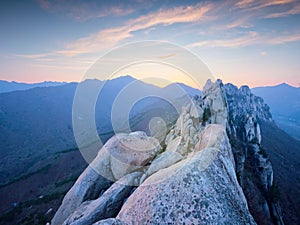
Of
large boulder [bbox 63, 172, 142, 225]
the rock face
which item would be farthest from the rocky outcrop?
large boulder [bbox 63, 172, 142, 225]

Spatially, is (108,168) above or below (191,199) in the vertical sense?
below

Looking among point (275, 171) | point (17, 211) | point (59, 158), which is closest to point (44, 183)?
point (59, 158)

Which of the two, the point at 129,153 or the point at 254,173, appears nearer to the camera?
the point at 129,153

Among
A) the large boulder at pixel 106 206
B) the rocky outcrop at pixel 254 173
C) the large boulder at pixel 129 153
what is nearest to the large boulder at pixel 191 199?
the large boulder at pixel 106 206

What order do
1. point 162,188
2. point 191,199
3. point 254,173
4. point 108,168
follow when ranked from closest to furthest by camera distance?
1. point 191,199
2. point 162,188
3. point 108,168
4. point 254,173

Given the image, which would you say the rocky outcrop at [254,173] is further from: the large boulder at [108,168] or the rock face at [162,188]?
the large boulder at [108,168]

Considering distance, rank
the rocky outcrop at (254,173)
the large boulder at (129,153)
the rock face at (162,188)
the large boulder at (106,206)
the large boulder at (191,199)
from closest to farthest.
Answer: the large boulder at (191,199) → the rock face at (162,188) → the large boulder at (106,206) → the large boulder at (129,153) → the rocky outcrop at (254,173)

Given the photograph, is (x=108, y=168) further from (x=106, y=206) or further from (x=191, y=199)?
(x=191, y=199)

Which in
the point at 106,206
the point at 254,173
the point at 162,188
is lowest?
the point at 254,173

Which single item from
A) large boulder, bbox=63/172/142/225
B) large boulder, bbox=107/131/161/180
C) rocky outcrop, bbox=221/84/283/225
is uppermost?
large boulder, bbox=107/131/161/180

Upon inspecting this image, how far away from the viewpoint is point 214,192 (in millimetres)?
10570

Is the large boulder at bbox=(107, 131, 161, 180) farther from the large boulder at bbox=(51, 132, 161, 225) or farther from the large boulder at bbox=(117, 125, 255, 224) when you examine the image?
the large boulder at bbox=(117, 125, 255, 224)

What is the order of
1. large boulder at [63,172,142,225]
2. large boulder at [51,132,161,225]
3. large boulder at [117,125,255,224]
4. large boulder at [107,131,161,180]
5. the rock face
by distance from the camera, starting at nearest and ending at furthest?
large boulder at [117,125,255,224], the rock face, large boulder at [63,172,142,225], large boulder at [51,132,161,225], large boulder at [107,131,161,180]

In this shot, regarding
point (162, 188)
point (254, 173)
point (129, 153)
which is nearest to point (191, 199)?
point (162, 188)
